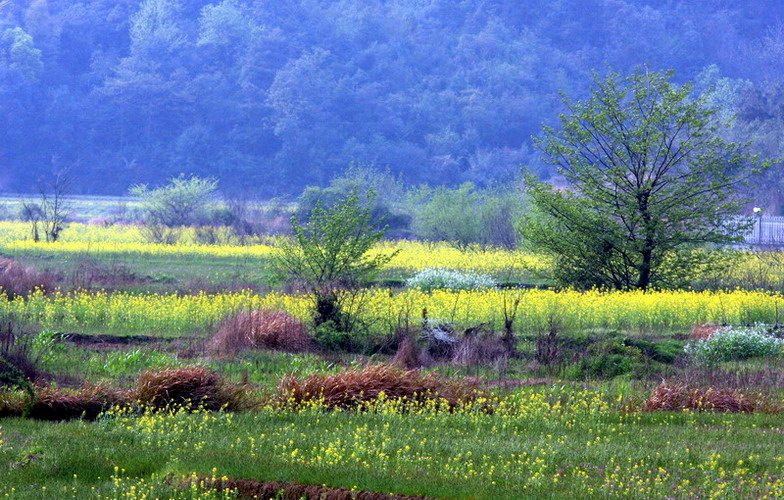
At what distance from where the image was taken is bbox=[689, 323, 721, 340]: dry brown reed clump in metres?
18.4

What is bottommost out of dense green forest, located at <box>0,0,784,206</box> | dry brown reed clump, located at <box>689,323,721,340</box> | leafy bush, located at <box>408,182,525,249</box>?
dry brown reed clump, located at <box>689,323,721,340</box>

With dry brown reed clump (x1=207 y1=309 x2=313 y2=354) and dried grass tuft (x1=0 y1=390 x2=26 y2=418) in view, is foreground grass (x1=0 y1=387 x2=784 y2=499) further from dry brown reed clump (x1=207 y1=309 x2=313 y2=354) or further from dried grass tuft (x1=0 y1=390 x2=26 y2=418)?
dry brown reed clump (x1=207 y1=309 x2=313 y2=354)

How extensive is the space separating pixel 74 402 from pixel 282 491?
4306mm

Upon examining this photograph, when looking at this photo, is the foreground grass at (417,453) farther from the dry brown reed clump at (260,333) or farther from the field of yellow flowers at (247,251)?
the field of yellow flowers at (247,251)

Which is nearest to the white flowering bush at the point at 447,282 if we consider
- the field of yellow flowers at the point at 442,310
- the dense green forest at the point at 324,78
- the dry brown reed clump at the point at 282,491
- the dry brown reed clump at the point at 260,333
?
the field of yellow flowers at the point at 442,310

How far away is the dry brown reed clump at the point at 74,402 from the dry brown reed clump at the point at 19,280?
10.8 metres

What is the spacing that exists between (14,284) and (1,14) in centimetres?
7928

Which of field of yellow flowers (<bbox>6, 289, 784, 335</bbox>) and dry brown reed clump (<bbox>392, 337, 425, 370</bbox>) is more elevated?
field of yellow flowers (<bbox>6, 289, 784, 335</bbox>)

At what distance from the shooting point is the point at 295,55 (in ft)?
317

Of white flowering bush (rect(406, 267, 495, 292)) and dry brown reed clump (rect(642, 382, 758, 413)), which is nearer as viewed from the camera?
dry brown reed clump (rect(642, 382, 758, 413))

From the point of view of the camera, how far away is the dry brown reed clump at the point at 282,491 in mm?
7641

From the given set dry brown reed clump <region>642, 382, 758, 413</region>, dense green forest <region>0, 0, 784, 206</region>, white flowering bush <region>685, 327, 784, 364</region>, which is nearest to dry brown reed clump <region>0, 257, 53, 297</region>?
white flowering bush <region>685, 327, 784, 364</region>

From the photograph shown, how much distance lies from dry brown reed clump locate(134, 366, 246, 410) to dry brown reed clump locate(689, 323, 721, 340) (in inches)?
399

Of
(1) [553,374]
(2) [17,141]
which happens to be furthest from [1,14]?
(1) [553,374]
